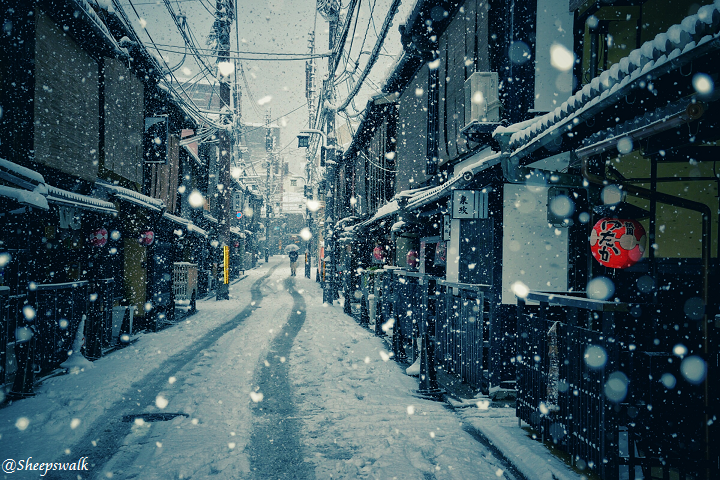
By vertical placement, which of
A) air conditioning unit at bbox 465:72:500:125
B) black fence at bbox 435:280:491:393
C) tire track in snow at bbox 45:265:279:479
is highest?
air conditioning unit at bbox 465:72:500:125

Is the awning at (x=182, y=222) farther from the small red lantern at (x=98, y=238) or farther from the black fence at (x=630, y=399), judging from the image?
the black fence at (x=630, y=399)

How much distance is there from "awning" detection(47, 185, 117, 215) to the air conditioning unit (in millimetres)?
8380

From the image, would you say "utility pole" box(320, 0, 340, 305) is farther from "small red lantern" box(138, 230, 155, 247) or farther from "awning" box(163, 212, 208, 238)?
"small red lantern" box(138, 230, 155, 247)

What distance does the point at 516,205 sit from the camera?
7.78 meters

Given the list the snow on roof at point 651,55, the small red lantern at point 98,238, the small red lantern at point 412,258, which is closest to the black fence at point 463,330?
the snow on roof at point 651,55

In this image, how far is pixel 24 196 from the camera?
6.99 metres

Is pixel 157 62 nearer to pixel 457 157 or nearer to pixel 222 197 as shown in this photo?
pixel 222 197

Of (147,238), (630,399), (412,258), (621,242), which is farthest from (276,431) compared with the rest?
(147,238)

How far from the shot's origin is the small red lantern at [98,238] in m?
11.3

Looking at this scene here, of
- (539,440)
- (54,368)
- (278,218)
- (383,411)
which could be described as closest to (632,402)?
(539,440)

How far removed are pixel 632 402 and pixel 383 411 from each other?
3.48m

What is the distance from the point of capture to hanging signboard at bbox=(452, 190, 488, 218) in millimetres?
7758

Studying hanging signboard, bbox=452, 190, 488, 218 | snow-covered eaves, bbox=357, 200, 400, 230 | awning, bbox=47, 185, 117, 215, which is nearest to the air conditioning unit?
hanging signboard, bbox=452, 190, 488, 218

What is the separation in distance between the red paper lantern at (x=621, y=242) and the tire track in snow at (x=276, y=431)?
4.07 m
